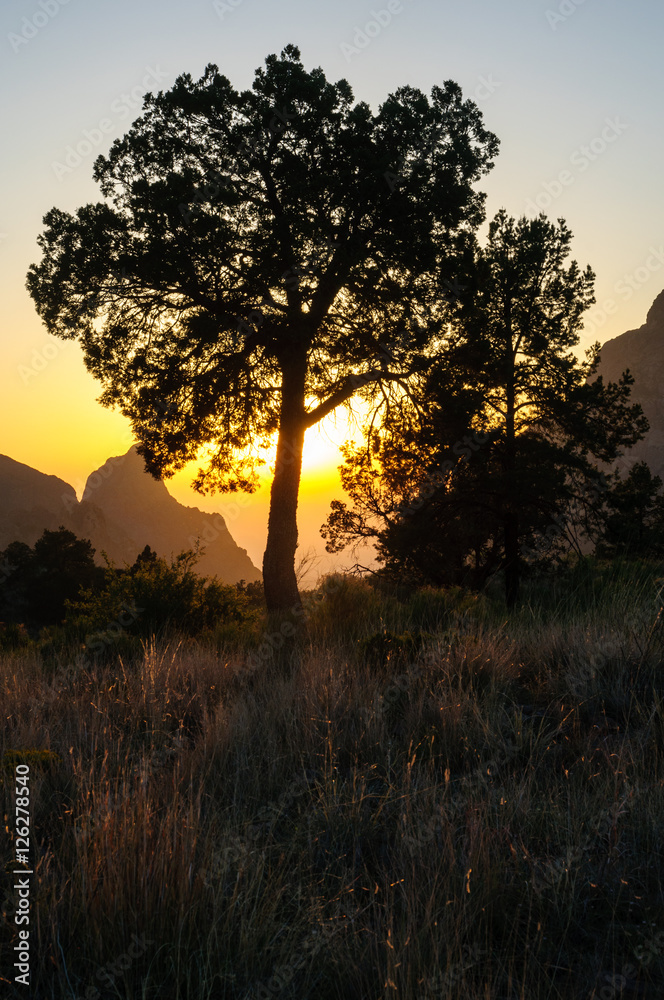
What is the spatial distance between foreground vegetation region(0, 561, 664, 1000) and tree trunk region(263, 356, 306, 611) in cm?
777

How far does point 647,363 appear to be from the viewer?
563 ft

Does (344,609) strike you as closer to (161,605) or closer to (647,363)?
(161,605)

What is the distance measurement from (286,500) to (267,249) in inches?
187

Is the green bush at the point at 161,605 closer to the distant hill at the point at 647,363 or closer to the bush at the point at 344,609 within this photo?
the bush at the point at 344,609

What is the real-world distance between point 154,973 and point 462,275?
485 inches

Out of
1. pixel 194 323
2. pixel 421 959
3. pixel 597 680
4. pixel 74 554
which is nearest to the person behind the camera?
pixel 421 959

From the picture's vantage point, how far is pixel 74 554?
4041cm

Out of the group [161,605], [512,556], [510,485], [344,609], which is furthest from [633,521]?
[161,605]

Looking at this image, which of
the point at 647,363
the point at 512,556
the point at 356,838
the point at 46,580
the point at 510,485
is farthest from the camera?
the point at 647,363

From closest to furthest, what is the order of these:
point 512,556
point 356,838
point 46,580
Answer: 1. point 356,838
2. point 512,556
3. point 46,580

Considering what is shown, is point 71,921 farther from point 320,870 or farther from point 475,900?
point 475,900

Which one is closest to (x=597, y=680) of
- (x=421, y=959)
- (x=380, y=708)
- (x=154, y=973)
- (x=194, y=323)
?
(x=380, y=708)

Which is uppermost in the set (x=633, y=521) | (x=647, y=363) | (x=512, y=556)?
(x=647, y=363)

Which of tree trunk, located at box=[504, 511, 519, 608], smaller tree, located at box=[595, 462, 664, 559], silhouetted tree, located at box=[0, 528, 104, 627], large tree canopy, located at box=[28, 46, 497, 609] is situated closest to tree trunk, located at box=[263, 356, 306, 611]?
large tree canopy, located at box=[28, 46, 497, 609]
